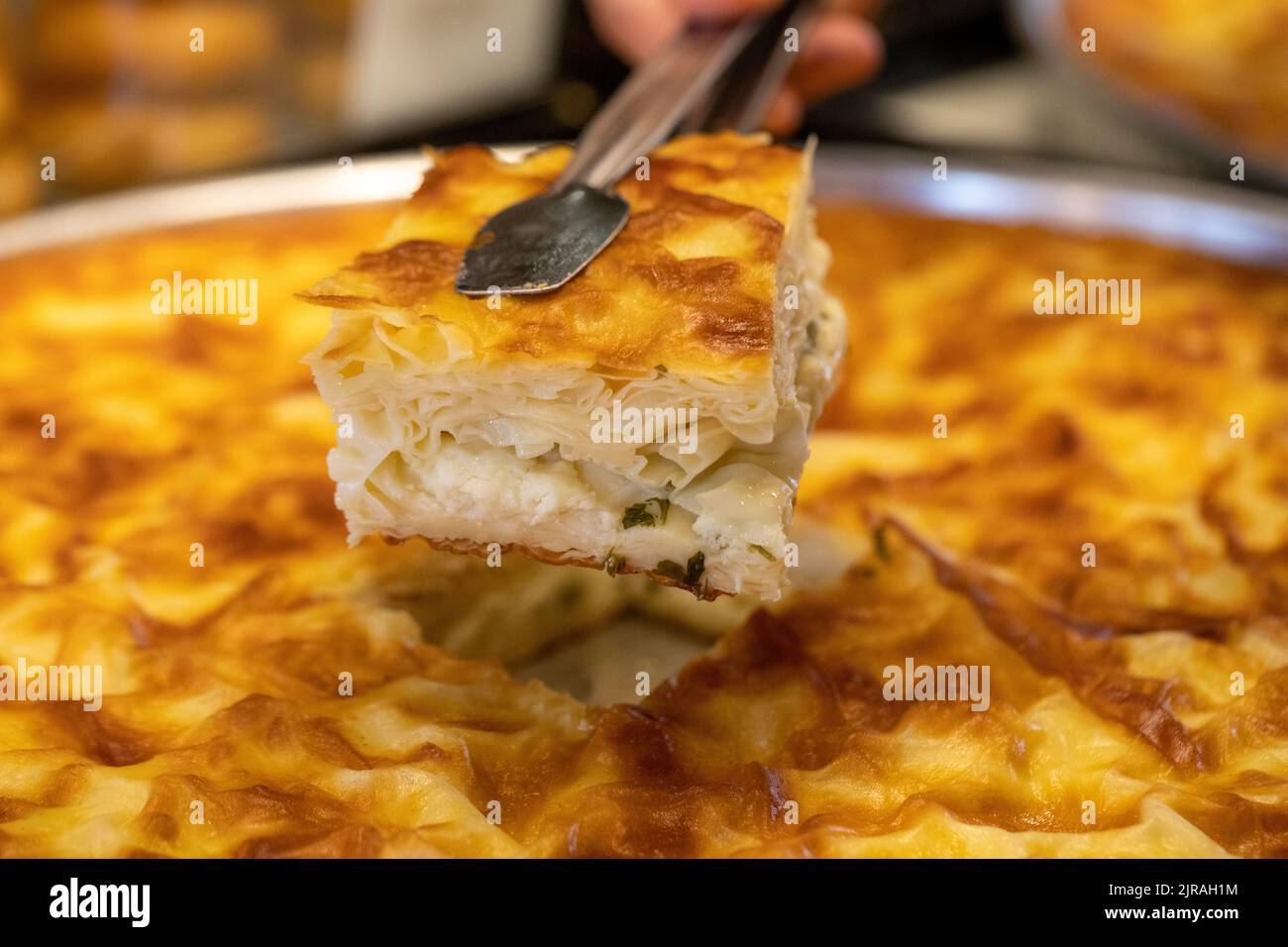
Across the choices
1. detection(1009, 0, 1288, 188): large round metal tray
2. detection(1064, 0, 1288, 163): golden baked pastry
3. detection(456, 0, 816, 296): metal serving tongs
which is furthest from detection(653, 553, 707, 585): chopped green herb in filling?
detection(1064, 0, 1288, 163): golden baked pastry

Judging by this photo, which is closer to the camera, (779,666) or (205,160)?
(779,666)

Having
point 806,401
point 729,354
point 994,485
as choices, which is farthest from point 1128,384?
point 729,354

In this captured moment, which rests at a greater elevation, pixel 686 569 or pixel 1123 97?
pixel 1123 97

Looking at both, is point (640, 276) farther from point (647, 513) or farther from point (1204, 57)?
point (1204, 57)

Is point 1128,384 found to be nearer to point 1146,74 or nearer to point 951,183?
point 951,183

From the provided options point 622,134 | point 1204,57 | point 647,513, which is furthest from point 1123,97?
point 647,513

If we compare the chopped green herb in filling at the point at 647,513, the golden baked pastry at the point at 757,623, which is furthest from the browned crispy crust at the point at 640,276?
the golden baked pastry at the point at 757,623
